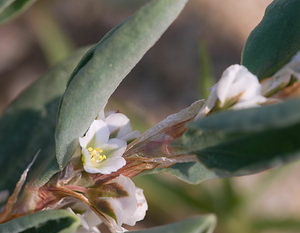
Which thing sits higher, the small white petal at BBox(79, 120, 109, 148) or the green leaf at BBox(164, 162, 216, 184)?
the small white petal at BBox(79, 120, 109, 148)

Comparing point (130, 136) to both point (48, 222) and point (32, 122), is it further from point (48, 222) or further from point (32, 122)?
point (32, 122)

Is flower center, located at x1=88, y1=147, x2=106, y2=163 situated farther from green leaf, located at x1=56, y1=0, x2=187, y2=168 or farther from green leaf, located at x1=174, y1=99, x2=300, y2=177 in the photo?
green leaf, located at x1=174, y1=99, x2=300, y2=177

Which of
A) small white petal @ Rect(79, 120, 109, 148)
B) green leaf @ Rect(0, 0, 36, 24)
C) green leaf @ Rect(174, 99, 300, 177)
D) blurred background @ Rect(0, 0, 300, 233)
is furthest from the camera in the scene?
blurred background @ Rect(0, 0, 300, 233)

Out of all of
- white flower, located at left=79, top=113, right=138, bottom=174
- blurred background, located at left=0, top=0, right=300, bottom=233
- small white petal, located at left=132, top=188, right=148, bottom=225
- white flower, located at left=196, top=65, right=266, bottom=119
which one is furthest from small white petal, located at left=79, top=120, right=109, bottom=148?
blurred background, located at left=0, top=0, right=300, bottom=233

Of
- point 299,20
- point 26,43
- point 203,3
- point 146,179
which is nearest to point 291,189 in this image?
point 146,179

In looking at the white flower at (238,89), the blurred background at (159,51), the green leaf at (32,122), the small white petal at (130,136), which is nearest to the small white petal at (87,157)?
the small white petal at (130,136)

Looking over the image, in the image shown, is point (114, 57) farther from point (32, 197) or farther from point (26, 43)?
point (26, 43)

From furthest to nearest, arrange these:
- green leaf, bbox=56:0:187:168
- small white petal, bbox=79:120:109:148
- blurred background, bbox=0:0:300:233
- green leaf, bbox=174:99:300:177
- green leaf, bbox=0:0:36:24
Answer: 1. blurred background, bbox=0:0:300:233
2. green leaf, bbox=0:0:36:24
3. small white petal, bbox=79:120:109:148
4. green leaf, bbox=56:0:187:168
5. green leaf, bbox=174:99:300:177

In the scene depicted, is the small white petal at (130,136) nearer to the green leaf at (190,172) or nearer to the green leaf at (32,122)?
the green leaf at (190,172)
